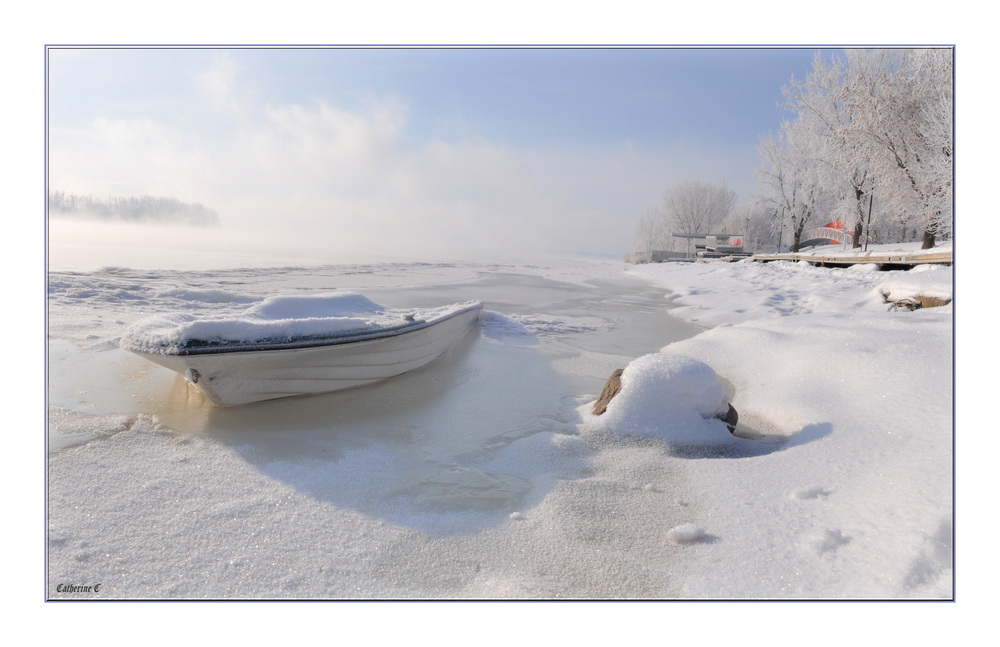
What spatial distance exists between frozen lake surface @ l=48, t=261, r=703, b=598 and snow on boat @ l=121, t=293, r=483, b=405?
196 millimetres

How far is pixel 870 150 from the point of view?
42.3ft

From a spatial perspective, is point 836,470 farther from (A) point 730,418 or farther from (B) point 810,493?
(A) point 730,418

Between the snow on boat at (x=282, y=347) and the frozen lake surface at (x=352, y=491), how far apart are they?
0.20 meters

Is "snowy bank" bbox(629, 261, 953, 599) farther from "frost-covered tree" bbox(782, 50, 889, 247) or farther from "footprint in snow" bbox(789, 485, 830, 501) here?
"frost-covered tree" bbox(782, 50, 889, 247)

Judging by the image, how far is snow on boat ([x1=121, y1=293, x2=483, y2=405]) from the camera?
348cm

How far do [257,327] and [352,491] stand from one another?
1713 millimetres

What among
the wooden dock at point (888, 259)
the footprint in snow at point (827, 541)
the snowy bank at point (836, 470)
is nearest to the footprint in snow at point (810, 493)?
the snowy bank at point (836, 470)

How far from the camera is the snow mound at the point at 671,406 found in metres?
3.44

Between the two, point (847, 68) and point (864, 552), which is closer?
→ point (864, 552)

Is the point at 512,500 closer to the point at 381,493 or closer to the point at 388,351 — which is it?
the point at 381,493

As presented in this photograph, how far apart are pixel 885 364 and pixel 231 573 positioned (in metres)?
4.24

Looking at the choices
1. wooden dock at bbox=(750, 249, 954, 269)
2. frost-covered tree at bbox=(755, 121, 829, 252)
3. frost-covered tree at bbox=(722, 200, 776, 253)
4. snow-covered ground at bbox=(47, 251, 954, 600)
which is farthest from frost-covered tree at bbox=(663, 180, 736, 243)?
snow-covered ground at bbox=(47, 251, 954, 600)

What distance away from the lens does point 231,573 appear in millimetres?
1973

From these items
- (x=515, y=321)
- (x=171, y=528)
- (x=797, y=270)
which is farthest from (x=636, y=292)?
(x=171, y=528)
